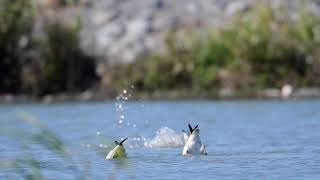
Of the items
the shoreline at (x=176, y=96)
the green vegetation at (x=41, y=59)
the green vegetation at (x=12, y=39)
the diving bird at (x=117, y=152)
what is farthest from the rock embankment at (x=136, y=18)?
the diving bird at (x=117, y=152)

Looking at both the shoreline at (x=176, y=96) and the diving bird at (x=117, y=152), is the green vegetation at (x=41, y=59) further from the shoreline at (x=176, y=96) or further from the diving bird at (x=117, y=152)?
the diving bird at (x=117, y=152)

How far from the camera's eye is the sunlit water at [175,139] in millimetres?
19375

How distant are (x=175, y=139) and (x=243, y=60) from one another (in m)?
21.8

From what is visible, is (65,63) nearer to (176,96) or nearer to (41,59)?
(41,59)

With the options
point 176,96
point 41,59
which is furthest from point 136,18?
point 176,96

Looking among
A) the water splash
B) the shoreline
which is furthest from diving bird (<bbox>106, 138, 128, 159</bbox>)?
the shoreline

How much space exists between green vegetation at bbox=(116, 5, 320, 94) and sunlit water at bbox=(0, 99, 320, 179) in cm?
278

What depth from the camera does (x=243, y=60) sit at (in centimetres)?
4612

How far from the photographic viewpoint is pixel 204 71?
46.4 meters

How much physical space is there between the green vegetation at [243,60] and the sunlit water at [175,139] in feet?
9.13

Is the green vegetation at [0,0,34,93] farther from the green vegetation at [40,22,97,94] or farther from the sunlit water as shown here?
the sunlit water

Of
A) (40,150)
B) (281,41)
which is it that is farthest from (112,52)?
(40,150)

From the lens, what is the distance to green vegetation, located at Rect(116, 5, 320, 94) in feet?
151

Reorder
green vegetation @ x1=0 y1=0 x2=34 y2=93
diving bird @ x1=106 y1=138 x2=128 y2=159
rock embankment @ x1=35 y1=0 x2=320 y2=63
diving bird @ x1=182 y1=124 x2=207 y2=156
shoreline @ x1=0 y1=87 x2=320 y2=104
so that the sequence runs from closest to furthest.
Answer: diving bird @ x1=106 y1=138 x2=128 y2=159 < diving bird @ x1=182 y1=124 x2=207 y2=156 < shoreline @ x1=0 y1=87 x2=320 y2=104 < green vegetation @ x1=0 y1=0 x2=34 y2=93 < rock embankment @ x1=35 y1=0 x2=320 y2=63
